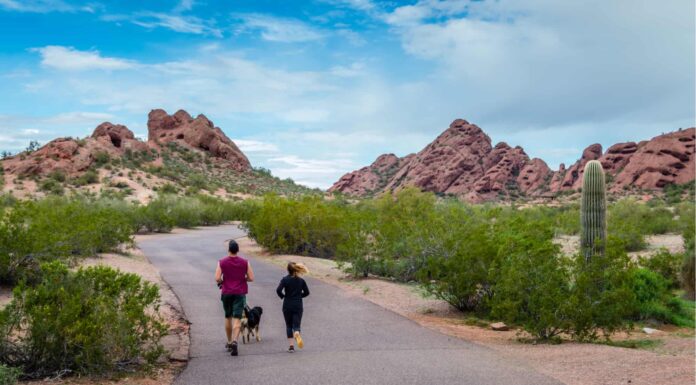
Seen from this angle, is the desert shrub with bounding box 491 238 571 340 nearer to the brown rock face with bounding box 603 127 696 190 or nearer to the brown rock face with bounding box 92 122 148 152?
the brown rock face with bounding box 92 122 148 152

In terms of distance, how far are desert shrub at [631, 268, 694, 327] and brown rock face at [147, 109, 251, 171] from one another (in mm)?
81201

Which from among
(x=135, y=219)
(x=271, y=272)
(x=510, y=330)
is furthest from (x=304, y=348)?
(x=135, y=219)

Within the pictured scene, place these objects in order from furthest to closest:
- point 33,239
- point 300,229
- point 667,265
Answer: point 300,229
point 667,265
point 33,239

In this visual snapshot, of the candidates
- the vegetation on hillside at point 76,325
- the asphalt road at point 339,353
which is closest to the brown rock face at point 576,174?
the asphalt road at point 339,353

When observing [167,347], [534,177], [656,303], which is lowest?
[656,303]

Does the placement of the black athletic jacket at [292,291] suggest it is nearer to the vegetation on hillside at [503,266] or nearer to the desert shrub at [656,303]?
the vegetation on hillside at [503,266]

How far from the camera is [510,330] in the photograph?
499 inches

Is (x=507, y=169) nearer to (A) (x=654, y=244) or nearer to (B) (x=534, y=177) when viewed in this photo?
(B) (x=534, y=177)

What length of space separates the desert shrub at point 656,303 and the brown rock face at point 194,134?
266 feet

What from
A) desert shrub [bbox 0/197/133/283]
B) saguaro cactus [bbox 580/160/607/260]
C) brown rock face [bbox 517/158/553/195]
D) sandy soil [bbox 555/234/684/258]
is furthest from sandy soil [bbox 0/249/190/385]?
brown rock face [bbox 517/158/553/195]

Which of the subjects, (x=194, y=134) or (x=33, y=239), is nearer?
(x=33, y=239)

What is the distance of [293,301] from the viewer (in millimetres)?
9656

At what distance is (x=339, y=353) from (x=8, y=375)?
4684mm

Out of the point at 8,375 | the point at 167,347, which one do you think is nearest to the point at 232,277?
the point at 167,347
